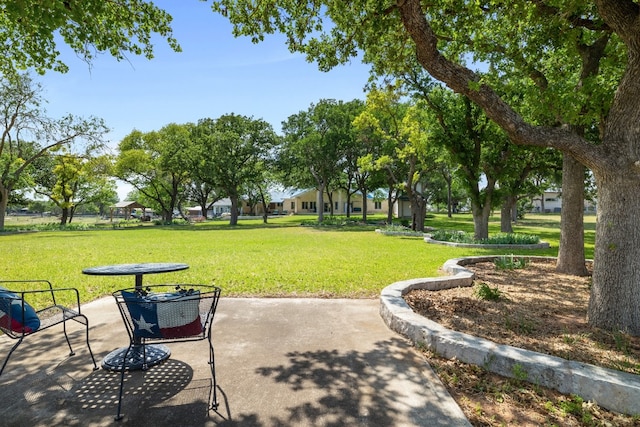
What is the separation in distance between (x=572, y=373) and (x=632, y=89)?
11.4ft

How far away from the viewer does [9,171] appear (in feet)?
94.2

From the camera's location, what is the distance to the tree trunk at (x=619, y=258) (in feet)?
13.9

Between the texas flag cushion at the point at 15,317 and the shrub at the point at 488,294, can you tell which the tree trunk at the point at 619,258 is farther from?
the texas flag cushion at the point at 15,317

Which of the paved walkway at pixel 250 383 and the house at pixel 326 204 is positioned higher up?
the house at pixel 326 204

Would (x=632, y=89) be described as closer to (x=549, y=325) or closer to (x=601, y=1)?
(x=601, y=1)

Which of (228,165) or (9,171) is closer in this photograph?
(9,171)

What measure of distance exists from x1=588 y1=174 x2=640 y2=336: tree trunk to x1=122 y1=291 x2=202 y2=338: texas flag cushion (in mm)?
4749

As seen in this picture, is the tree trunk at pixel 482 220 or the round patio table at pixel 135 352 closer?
the round patio table at pixel 135 352

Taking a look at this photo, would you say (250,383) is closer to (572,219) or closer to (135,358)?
(135,358)

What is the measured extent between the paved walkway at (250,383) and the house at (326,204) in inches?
2390

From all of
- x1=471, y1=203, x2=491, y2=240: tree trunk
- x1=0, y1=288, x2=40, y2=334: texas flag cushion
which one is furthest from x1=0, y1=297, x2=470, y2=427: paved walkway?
x1=471, y1=203, x2=491, y2=240: tree trunk


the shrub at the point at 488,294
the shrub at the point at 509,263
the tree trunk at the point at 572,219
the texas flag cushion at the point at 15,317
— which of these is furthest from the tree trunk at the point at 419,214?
the texas flag cushion at the point at 15,317

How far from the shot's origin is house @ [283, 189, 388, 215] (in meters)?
66.2

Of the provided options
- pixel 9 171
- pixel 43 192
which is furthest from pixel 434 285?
pixel 43 192
